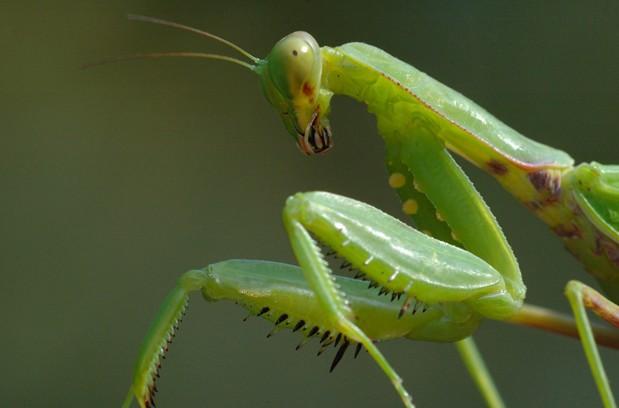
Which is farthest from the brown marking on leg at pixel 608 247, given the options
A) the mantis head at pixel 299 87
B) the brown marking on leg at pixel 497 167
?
the mantis head at pixel 299 87

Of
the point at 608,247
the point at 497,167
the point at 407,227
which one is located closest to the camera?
the point at 407,227

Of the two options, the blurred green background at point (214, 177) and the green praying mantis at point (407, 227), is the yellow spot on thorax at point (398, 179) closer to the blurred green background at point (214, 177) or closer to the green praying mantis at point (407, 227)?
the green praying mantis at point (407, 227)

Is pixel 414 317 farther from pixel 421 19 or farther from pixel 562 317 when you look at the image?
pixel 421 19

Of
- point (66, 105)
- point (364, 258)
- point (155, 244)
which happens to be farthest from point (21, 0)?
point (364, 258)

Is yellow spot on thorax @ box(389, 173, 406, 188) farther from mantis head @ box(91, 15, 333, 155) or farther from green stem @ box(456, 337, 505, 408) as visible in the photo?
green stem @ box(456, 337, 505, 408)

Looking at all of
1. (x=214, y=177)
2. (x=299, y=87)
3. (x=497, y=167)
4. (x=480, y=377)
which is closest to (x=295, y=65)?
(x=299, y=87)

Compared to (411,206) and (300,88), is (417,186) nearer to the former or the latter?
(411,206)

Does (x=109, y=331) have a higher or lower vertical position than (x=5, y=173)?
lower
